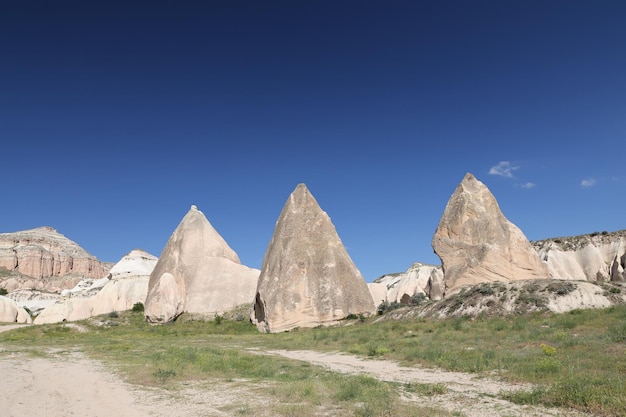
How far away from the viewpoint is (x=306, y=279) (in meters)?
28.8

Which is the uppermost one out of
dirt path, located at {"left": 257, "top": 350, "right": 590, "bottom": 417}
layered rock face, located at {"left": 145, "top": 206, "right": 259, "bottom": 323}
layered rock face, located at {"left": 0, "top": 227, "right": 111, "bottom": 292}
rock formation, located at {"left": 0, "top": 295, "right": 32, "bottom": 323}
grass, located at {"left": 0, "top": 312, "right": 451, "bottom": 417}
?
layered rock face, located at {"left": 0, "top": 227, "right": 111, "bottom": 292}

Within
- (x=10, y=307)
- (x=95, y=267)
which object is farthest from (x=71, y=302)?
(x=95, y=267)

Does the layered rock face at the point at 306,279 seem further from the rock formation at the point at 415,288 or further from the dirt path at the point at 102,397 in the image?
the dirt path at the point at 102,397

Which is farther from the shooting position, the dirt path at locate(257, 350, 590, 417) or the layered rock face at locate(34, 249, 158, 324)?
the layered rock face at locate(34, 249, 158, 324)

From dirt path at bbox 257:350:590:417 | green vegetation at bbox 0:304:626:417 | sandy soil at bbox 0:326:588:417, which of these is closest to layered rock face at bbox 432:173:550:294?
green vegetation at bbox 0:304:626:417

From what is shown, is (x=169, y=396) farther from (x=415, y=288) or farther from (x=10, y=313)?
(x=10, y=313)

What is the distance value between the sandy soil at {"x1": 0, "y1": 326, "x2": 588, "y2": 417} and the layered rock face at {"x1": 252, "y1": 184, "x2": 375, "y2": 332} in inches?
626

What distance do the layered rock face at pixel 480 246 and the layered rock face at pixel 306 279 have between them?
605cm

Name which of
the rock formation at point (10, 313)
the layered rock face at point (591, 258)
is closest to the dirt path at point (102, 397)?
the layered rock face at point (591, 258)

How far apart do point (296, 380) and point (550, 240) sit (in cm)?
5857

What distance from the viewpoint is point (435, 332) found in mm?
18312

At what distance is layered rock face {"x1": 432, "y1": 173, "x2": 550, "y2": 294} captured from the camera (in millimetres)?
25922

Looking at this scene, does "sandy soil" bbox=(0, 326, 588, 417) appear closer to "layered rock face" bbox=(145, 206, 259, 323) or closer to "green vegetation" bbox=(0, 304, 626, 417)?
"green vegetation" bbox=(0, 304, 626, 417)

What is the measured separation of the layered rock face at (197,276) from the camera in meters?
35.0
